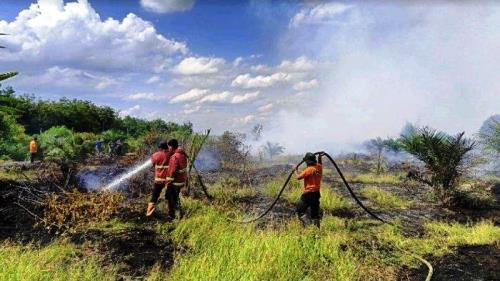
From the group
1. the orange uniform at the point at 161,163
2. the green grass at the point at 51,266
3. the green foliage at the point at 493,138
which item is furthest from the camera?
the green foliage at the point at 493,138

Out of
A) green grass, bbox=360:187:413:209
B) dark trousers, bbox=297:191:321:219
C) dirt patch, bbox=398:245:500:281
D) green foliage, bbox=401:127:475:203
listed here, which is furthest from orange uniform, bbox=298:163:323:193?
green foliage, bbox=401:127:475:203

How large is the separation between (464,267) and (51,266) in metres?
Result: 6.80

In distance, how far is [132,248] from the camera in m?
9.08

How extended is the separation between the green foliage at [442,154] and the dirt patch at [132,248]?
31.3 ft

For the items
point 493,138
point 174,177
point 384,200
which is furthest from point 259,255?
point 493,138

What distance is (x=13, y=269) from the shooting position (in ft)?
21.7

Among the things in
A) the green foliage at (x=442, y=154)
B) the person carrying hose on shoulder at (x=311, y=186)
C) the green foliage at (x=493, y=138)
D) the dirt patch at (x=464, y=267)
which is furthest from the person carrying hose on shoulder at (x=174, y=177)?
the green foliage at (x=493, y=138)

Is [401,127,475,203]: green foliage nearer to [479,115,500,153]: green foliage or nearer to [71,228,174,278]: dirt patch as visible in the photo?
[479,115,500,153]: green foliage

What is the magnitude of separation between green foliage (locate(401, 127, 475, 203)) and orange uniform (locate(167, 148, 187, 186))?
8.05 meters

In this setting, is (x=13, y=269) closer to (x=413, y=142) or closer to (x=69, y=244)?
(x=69, y=244)

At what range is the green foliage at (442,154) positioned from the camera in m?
15.5

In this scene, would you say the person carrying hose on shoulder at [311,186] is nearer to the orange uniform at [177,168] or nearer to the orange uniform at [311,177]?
the orange uniform at [311,177]

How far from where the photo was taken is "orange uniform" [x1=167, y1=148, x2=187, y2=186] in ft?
37.7

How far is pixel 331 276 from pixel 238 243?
1.83m
